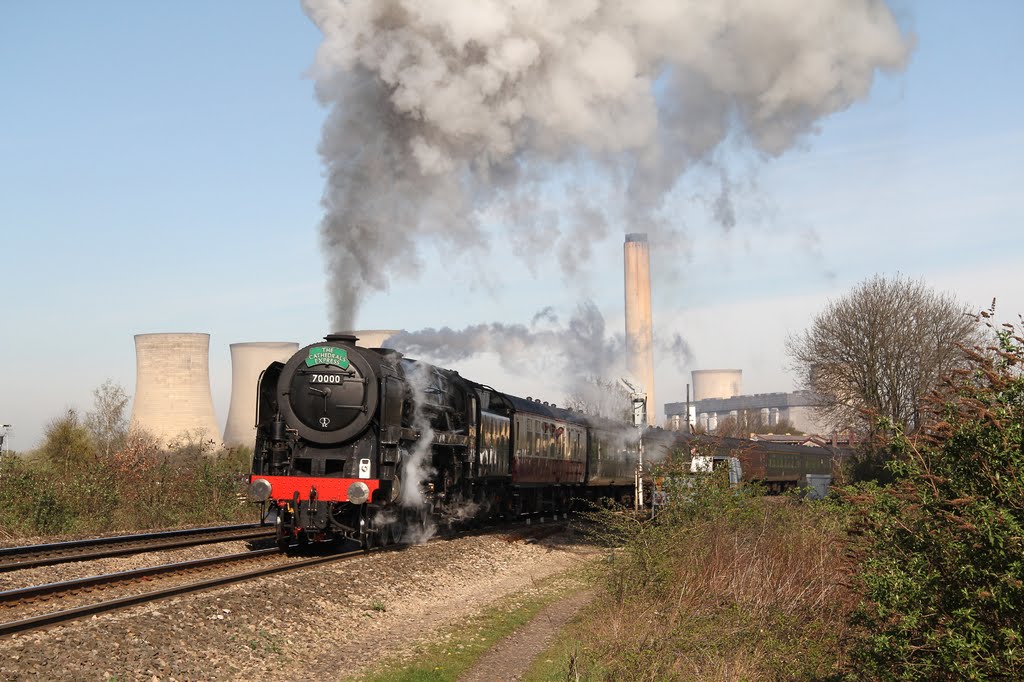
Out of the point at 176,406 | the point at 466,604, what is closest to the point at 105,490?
the point at 466,604

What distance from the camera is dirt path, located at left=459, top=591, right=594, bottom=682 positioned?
34.4ft

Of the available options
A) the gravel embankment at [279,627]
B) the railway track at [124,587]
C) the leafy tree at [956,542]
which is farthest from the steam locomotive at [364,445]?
the leafy tree at [956,542]

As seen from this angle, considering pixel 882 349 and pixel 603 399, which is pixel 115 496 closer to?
pixel 603 399

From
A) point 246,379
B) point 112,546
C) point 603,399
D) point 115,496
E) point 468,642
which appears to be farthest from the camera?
point 246,379

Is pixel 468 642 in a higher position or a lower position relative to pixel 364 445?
lower

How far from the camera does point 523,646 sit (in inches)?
474

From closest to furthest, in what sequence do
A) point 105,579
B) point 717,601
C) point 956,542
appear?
1. point 956,542
2. point 717,601
3. point 105,579

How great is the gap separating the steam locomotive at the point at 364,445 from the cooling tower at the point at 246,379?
60.5m

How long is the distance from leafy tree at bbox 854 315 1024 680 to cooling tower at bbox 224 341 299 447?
75.5m

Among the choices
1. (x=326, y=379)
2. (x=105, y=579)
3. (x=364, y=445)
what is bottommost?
(x=105, y=579)

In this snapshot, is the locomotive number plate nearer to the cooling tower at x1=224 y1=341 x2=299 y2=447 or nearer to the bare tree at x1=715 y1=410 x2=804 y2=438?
the cooling tower at x1=224 y1=341 x2=299 y2=447

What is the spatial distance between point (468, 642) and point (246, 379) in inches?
2972

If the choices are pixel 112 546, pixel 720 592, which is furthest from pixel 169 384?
pixel 720 592

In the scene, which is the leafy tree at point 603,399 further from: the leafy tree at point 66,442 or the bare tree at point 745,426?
the bare tree at point 745,426
